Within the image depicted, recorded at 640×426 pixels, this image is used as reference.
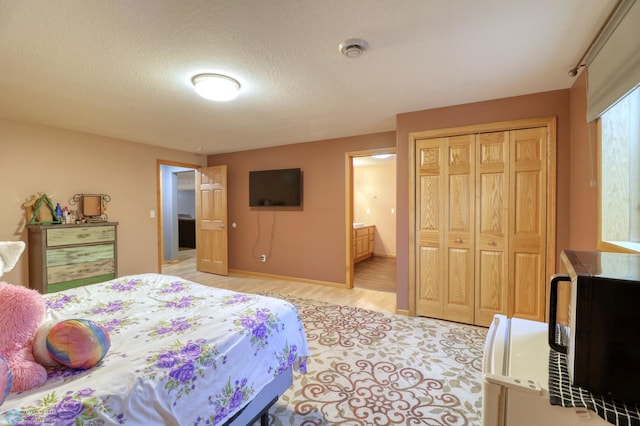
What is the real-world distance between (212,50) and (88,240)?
132 inches

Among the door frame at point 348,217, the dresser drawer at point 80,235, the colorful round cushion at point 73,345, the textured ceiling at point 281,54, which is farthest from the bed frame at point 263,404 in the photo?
the dresser drawer at point 80,235

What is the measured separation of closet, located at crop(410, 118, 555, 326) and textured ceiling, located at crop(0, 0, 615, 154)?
46cm

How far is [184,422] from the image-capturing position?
1.06 meters

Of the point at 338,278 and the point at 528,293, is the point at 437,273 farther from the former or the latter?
the point at 338,278

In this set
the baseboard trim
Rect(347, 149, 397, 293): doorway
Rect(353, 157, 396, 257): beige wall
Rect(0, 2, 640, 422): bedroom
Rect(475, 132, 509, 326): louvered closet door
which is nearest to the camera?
Rect(0, 2, 640, 422): bedroom

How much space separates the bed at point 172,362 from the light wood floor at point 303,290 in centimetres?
210

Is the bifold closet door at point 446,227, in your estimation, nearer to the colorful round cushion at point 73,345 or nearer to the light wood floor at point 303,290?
the light wood floor at point 303,290

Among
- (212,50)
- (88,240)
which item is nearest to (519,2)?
(212,50)

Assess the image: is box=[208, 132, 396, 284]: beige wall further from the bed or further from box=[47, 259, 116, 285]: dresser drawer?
the bed

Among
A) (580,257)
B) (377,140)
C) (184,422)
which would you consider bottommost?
(184,422)

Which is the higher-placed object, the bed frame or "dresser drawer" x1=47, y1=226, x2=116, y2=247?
"dresser drawer" x1=47, y1=226, x2=116, y2=247

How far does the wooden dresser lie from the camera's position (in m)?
3.34

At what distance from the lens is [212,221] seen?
5.48 metres

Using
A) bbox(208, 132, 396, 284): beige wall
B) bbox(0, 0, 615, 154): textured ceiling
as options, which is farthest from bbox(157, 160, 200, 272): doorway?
bbox(0, 0, 615, 154): textured ceiling
